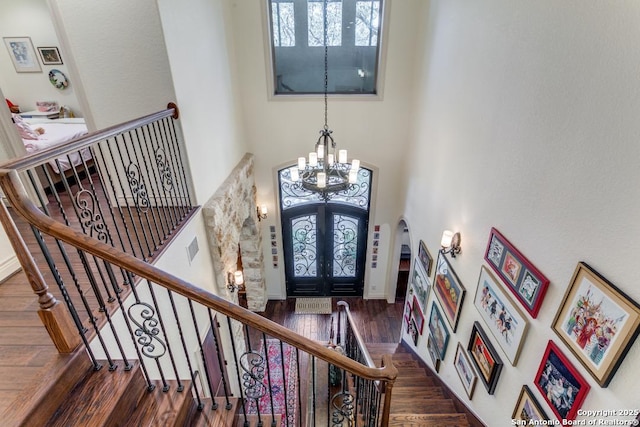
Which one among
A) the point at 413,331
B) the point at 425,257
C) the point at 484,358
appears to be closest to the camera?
the point at 484,358

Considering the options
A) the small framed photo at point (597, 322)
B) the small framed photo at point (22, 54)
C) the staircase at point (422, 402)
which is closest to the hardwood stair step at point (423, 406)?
A: the staircase at point (422, 402)

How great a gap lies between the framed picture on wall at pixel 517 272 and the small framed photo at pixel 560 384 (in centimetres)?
30

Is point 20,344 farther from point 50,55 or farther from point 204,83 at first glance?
point 50,55

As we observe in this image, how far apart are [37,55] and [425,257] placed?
707 centimetres

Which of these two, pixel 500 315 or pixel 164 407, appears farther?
pixel 500 315

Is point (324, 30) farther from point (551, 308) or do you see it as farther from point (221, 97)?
point (551, 308)

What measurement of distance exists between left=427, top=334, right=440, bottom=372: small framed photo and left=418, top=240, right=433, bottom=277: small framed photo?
886mm

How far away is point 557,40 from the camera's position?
6.96 ft

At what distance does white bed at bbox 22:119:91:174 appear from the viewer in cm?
398

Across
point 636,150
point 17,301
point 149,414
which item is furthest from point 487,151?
point 17,301

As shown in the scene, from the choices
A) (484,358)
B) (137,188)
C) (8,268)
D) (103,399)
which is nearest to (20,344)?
(103,399)

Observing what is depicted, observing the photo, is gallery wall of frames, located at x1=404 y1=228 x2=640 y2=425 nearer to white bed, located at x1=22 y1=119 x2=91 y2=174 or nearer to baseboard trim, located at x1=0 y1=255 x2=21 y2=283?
baseboard trim, located at x1=0 y1=255 x2=21 y2=283

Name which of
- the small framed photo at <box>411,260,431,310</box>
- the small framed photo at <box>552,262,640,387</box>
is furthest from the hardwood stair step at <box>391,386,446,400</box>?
the small framed photo at <box>552,262,640,387</box>

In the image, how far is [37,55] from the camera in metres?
5.37
